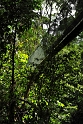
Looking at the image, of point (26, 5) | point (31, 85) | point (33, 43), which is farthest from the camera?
point (33, 43)

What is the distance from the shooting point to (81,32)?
2.48 m

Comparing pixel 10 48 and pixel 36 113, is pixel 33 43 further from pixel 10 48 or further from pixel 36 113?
pixel 36 113

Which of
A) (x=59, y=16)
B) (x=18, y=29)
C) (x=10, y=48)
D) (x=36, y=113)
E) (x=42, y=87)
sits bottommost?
(x=36, y=113)

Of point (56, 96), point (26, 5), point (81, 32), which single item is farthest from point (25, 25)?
point (56, 96)

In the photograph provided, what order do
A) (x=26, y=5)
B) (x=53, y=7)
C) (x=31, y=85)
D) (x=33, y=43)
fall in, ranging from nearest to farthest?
(x=26, y=5), (x=53, y=7), (x=31, y=85), (x=33, y=43)

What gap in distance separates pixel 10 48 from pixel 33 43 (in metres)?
1.21

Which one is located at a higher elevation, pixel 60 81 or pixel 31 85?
pixel 60 81

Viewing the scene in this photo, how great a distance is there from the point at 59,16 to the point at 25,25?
49cm

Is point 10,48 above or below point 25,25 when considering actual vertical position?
below

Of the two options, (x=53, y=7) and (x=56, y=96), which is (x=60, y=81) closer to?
(x=56, y=96)

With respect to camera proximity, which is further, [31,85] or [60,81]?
[31,85]

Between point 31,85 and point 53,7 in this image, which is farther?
point 31,85

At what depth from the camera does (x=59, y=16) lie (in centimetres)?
272

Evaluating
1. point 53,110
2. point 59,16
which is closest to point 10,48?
point 59,16
